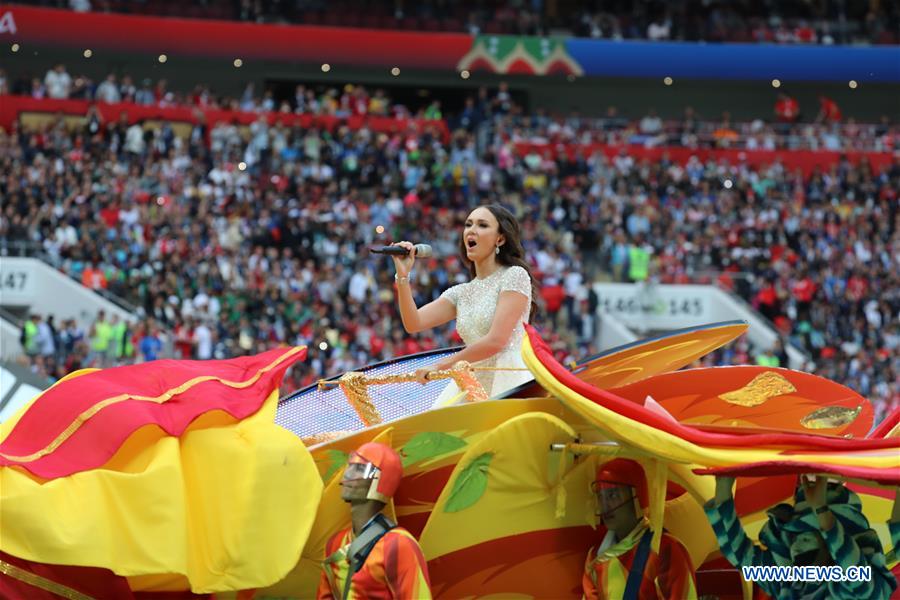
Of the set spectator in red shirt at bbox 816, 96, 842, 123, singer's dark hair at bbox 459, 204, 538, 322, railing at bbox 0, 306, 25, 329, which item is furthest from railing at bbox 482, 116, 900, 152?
singer's dark hair at bbox 459, 204, 538, 322

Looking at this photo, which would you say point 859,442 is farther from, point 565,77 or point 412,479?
point 565,77

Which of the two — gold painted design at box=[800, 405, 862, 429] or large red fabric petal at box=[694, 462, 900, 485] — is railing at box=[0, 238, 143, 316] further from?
large red fabric petal at box=[694, 462, 900, 485]

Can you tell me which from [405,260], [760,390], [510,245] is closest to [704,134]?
[510,245]

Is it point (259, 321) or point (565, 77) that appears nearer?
point (259, 321)

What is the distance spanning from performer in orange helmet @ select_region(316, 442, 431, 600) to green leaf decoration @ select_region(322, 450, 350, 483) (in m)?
0.30

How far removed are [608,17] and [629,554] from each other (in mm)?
25949

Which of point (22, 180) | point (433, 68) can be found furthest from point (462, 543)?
point (433, 68)

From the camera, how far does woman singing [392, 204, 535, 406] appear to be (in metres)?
6.21

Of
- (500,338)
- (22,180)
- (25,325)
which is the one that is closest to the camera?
(500,338)

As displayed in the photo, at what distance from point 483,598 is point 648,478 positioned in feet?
2.62

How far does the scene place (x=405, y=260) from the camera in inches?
238

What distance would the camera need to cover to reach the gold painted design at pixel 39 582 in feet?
15.5

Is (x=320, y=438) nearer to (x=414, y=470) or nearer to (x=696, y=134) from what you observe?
(x=414, y=470)

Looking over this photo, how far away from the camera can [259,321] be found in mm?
17766
